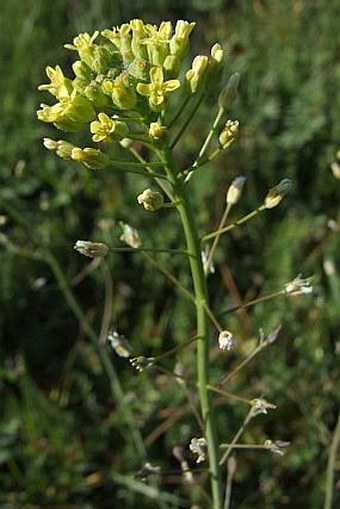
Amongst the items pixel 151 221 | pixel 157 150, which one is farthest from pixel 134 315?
pixel 157 150

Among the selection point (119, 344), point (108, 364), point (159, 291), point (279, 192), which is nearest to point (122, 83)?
point (279, 192)

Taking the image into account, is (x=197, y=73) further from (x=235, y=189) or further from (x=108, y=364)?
(x=108, y=364)

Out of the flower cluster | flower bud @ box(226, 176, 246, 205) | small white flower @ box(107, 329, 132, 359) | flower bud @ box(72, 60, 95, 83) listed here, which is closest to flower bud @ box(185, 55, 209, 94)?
the flower cluster

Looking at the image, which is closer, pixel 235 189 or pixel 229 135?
pixel 229 135

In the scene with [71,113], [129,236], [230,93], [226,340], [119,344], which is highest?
[71,113]

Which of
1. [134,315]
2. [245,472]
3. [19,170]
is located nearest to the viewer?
[19,170]

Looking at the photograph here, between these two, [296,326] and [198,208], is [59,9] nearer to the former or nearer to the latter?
[198,208]

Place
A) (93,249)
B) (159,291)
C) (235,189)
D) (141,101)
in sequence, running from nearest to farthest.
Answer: (141,101) → (93,249) → (235,189) → (159,291)
